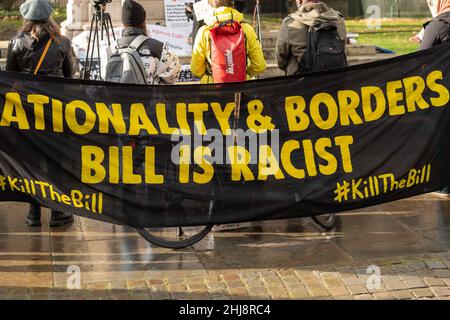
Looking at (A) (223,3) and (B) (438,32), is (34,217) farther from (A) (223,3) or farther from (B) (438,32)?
(B) (438,32)

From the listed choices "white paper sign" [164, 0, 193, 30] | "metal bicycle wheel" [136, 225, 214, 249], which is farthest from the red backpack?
"white paper sign" [164, 0, 193, 30]

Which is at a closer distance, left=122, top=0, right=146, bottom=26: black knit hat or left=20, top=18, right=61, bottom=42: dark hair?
left=122, top=0, right=146, bottom=26: black knit hat

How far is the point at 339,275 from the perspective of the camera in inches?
247

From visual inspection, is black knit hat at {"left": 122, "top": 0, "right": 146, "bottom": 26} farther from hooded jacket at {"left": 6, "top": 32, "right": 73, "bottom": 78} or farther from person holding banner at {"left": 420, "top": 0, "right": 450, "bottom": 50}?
person holding banner at {"left": 420, "top": 0, "right": 450, "bottom": 50}

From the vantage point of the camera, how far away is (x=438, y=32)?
317 inches

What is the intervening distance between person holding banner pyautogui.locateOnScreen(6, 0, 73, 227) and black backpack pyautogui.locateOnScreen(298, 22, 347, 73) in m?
2.24

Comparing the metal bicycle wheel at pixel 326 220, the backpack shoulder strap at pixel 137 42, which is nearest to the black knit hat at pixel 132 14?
the backpack shoulder strap at pixel 137 42

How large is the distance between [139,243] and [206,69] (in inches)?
66.1

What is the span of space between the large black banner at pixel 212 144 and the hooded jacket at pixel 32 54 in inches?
43.1

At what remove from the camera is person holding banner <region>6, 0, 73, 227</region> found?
7520 mm

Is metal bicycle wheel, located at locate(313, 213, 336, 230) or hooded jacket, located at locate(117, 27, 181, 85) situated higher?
hooded jacket, located at locate(117, 27, 181, 85)

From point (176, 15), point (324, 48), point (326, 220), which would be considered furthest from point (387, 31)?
point (326, 220)

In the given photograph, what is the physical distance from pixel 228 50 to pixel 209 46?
0.71 ft
